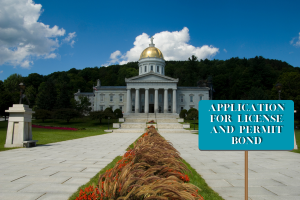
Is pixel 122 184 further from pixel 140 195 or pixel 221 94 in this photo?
pixel 221 94

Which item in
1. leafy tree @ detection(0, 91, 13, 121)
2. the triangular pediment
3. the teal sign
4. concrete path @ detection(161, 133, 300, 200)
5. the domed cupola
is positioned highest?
the domed cupola

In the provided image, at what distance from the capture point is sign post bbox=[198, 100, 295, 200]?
3.16 meters

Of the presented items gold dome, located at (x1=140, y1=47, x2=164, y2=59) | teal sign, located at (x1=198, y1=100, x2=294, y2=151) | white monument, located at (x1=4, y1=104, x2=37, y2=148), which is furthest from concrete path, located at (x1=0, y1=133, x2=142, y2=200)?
gold dome, located at (x1=140, y1=47, x2=164, y2=59)

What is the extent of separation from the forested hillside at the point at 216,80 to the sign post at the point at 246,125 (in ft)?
177

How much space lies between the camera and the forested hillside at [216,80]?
192 ft

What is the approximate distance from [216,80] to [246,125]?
91.1 m

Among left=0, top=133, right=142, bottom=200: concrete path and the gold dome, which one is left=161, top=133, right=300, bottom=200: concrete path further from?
the gold dome

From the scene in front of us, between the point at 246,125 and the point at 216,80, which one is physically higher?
the point at 216,80

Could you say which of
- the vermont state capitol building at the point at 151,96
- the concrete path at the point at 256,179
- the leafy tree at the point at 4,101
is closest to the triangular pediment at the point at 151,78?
the vermont state capitol building at the point at 151,96

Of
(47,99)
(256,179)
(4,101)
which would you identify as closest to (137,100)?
(47,99)

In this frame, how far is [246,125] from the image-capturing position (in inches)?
126

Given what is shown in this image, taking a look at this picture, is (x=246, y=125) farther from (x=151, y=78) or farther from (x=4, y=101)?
(x=151, y=78)

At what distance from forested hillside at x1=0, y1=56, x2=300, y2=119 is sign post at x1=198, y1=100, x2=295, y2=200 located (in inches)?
2126

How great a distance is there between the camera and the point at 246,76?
81.9 metres
